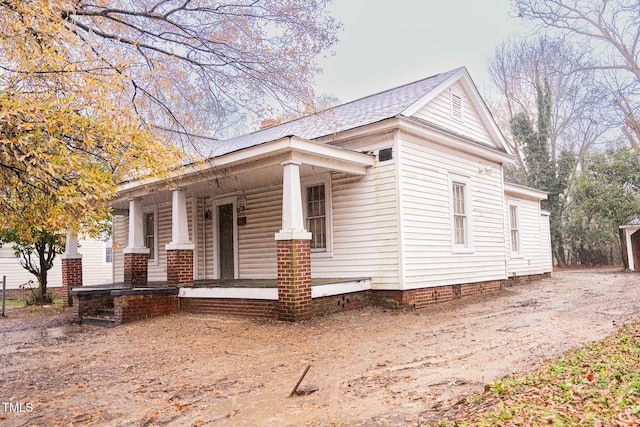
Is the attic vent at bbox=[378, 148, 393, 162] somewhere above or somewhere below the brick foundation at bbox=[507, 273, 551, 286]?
above

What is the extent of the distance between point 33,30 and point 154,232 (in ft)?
36.6

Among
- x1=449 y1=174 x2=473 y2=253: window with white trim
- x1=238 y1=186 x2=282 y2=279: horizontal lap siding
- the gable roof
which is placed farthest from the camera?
x1=238 y1=186 x2=282 y2=279: horizontal lap siding

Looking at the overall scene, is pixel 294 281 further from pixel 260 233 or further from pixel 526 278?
pixel 526 278

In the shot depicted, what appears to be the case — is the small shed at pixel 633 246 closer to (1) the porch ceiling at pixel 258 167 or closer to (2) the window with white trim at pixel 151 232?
(1) the porch ceiling at pixel 258 167

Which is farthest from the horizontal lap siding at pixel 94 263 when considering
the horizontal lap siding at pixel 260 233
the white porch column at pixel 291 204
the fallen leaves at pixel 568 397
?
the fallen leaves at pixel 568 397

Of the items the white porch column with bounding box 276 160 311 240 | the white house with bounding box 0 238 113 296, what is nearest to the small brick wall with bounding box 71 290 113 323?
the white porch column with bounding box 276 160 311 240

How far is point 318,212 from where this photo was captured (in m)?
11.9

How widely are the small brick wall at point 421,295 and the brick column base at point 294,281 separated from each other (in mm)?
2065

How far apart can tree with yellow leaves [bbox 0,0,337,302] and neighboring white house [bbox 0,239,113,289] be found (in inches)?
636

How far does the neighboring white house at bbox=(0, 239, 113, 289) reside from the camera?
21.7 metres

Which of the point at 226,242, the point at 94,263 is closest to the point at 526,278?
the point at 226,242

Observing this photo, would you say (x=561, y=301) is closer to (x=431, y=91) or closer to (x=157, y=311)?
(x=431, y=91)

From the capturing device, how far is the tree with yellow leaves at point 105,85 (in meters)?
5.12

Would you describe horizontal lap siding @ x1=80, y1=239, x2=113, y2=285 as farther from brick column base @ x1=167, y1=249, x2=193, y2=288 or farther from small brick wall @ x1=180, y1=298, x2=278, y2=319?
small brick wall @ x1=180, y1=298, x2=278, y2=319
